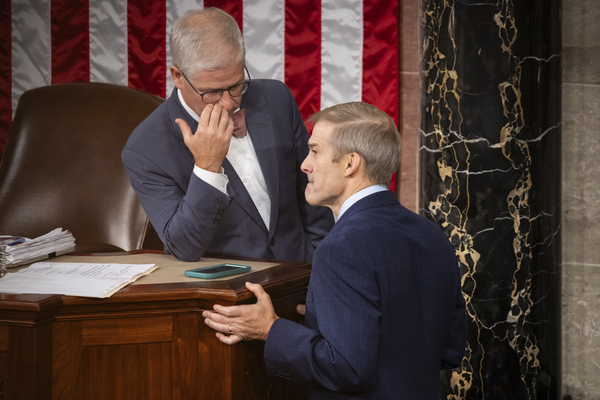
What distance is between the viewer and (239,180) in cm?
204

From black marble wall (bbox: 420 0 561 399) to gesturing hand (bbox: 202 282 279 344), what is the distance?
1769 millimetres

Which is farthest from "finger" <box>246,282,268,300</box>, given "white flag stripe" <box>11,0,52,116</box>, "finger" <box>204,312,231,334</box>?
"white flag stripe" <box>11,0,52,116</box>

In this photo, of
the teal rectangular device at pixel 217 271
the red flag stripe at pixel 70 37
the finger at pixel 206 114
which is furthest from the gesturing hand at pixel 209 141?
the red flag stripe at pixel 70 37

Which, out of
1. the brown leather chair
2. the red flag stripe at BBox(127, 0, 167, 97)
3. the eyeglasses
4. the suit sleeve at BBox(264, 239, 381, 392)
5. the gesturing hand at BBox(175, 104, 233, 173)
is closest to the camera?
the suit sleeve at BBox(264, 239, 381, 392)

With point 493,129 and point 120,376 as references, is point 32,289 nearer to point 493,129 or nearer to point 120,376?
point 120,376

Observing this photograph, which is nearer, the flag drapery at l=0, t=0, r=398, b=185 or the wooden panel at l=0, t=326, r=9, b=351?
the wooden panel at l=0, t=326, r=9, b=351

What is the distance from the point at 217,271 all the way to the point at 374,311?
21.1 inches

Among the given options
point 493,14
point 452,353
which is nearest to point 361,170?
point 452,353

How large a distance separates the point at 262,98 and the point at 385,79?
4.70 feet

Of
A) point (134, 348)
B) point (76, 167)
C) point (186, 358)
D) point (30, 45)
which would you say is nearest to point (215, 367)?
point (186, 358)

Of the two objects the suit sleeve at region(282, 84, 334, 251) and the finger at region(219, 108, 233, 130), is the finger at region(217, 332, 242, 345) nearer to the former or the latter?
the finger at region(219, 108, 233, 130)

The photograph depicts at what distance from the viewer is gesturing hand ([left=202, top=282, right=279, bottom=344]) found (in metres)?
1.34

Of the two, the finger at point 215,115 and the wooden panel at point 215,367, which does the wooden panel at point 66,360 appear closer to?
the wooden panel at point 215,367

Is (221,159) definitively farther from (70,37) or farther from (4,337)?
(70,37)
